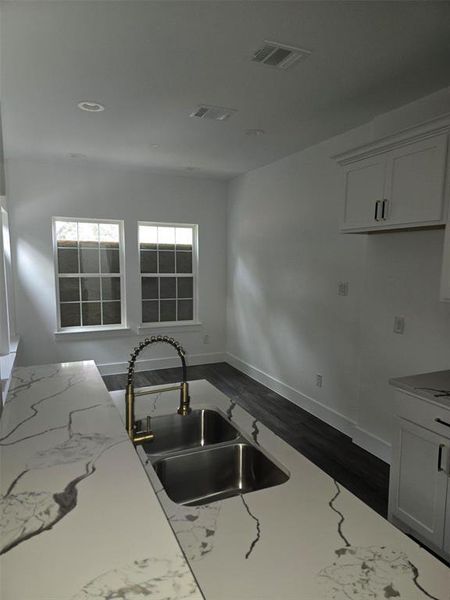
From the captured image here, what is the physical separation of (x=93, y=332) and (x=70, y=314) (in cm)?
38

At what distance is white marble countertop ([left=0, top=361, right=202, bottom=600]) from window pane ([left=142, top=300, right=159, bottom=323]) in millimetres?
3779

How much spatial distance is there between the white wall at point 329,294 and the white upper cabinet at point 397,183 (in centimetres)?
39

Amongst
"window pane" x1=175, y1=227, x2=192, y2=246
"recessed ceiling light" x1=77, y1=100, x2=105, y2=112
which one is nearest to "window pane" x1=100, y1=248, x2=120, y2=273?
"window pane" x1=175, y1=227, x2=192, y2=246

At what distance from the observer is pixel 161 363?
5.38m

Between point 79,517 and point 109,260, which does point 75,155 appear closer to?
point 109,260

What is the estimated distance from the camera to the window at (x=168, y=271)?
5.24 meters

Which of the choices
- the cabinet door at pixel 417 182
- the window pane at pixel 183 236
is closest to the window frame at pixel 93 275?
the window pane at pixel 183 236

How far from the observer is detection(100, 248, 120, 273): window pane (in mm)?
5015

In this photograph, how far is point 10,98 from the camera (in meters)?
2.64

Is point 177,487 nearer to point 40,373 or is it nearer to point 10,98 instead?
point 40,373

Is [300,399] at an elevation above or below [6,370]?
below

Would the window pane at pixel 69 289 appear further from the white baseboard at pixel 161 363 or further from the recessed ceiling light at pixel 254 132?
the recessed ceiling light at pixel 254 132

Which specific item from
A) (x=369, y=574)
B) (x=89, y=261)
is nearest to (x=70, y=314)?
(x=89, y=261)

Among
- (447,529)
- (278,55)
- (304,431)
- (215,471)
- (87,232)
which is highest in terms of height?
(278,55)
